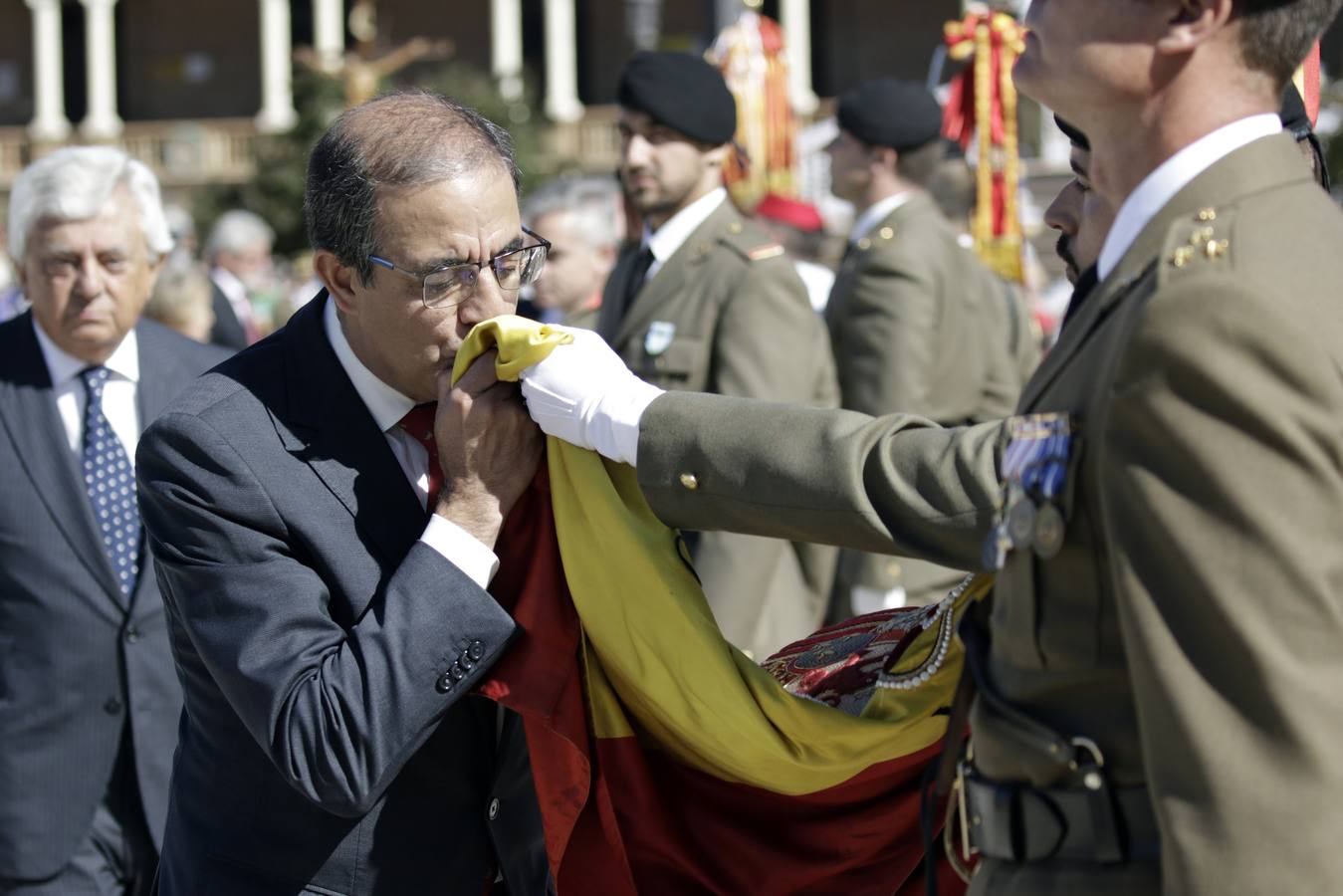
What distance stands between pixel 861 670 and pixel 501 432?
65cm

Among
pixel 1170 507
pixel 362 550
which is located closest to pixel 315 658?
pixel 362 550

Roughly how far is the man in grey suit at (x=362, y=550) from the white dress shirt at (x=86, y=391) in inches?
52.1

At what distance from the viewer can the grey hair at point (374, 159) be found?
2453 mm

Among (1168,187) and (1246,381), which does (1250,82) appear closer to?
(1168,187)

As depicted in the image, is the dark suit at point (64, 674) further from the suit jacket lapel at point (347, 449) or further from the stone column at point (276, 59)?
the stone column at point (276, 59)

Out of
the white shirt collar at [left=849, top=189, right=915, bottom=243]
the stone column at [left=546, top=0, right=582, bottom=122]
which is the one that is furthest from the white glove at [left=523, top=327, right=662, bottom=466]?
the stone column at [left=546, top=0, right=582, bottom=122]

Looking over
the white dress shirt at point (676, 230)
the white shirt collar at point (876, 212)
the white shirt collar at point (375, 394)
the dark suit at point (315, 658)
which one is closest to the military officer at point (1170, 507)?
the dark suit at point (315, 658)

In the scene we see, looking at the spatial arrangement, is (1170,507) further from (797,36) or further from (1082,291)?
(797,36)

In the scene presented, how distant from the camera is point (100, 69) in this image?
37062 mm

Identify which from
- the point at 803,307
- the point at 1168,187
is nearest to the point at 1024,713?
the point at 1168,187

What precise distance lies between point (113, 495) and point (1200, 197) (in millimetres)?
2596

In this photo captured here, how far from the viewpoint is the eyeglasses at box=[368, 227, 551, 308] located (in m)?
2.48

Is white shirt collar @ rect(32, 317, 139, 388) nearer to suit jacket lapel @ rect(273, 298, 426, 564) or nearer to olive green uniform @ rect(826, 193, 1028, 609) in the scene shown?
suit jacket lapel @ rect(273, 298, 426, 564)

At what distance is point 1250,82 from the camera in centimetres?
172
